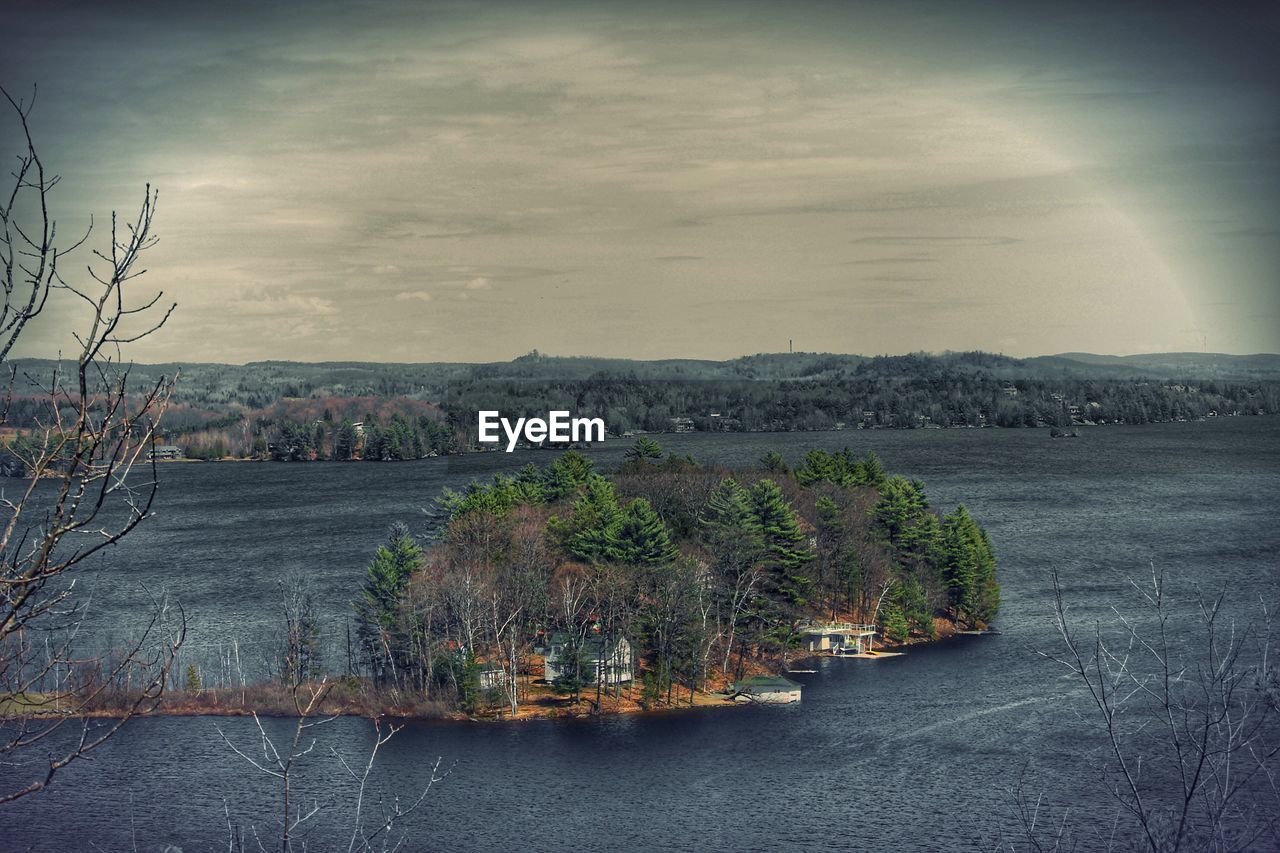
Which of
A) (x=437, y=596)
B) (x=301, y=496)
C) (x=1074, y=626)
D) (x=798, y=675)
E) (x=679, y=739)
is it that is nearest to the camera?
(x=679, y=739)

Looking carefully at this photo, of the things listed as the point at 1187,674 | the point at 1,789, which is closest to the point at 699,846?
the point at 1,789

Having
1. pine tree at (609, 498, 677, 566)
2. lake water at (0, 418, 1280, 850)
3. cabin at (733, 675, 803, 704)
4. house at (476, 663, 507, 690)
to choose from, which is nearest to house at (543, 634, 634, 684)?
house at (476, 663, 507, 690)

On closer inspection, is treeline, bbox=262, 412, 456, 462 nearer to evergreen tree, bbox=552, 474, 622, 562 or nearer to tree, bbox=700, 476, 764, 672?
evergreen tree, bbox=552, 474, 622, 562

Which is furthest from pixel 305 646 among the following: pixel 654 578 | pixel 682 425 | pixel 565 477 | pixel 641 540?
pixel 682 425

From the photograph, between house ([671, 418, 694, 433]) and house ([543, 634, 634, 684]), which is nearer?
house ([543, 634, 634, 684])

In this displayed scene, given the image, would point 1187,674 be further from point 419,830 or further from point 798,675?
point 419,830

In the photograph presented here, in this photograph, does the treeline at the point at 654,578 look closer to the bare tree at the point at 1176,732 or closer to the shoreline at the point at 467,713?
the shoreline at the point at 467,713
